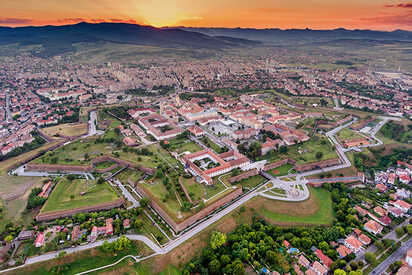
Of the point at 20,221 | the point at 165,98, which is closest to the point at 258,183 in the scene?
the point at 20,221

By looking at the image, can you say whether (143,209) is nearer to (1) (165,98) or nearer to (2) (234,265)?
(2) (234,265)

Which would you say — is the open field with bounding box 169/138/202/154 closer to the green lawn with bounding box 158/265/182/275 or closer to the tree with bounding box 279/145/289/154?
the tree with bounding box 279/145/289/154

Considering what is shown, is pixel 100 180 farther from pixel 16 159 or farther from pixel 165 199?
pixel 16 159

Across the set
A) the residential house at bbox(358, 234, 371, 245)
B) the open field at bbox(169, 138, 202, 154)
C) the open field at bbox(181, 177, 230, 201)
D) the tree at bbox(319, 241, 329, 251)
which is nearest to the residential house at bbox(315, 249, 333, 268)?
the tree at bbox(319, 241, 329, 251)

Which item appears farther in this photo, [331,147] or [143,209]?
[331,147]

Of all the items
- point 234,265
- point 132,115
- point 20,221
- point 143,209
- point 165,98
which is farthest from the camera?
point 165,98

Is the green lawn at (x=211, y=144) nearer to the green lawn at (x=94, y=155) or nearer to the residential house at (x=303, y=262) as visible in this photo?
the green lawn at (x=94, y=155)

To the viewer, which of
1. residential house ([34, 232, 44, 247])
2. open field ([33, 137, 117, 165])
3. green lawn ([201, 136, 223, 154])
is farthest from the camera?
green lawn ([201, 136, 223, 154])
